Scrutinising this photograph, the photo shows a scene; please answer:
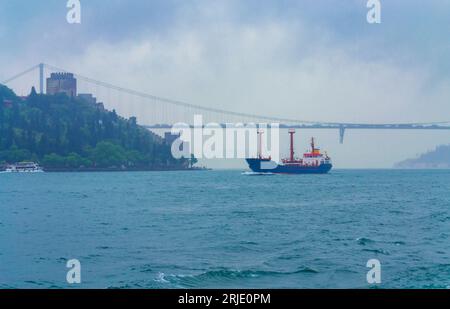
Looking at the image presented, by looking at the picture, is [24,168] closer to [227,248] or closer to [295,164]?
[295,164]

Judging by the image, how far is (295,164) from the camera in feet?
180

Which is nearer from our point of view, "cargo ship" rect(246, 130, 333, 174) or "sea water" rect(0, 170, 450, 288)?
"sea water" rect(0, 170, 450, 288)

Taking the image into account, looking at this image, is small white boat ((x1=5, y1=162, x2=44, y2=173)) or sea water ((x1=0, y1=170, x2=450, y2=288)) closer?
sea water ((x1=0, y1=170, x2=450, y2=288))

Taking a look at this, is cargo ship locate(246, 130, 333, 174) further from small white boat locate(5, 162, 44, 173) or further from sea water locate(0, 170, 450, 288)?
sea water locate(0, 170, 450, 288)

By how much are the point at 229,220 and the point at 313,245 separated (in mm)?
4744

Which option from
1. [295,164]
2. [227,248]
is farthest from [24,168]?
[227,248]

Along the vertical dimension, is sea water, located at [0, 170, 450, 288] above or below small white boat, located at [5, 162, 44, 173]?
below

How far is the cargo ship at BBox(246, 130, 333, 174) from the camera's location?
2154 inches

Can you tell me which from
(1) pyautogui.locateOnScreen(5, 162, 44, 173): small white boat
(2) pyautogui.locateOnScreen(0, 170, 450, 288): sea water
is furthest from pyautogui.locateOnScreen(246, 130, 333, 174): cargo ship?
(2) pyautogui.locateOnScreen(0, 170, 450, 288): sea water

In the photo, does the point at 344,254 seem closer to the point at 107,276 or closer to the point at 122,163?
the point at 107,276

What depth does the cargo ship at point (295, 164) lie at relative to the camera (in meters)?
54.7

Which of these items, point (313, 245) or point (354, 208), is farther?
point (354, 208)

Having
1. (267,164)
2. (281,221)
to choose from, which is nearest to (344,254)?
(281,221)
